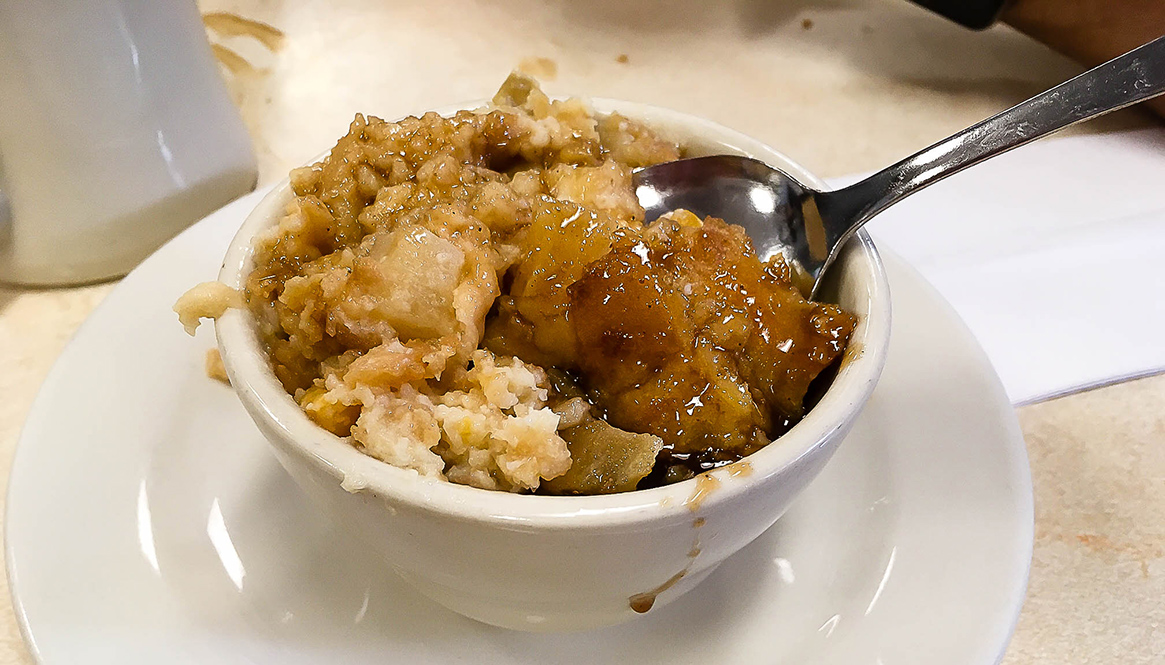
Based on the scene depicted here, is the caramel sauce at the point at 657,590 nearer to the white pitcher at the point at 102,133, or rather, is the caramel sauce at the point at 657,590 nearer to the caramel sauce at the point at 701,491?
the caramel sauce at the point at 701,491

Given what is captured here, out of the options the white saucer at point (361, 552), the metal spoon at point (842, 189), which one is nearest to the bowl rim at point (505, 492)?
the metal spoon at point (842, 189)

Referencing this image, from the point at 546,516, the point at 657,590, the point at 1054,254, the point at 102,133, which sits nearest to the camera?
the point at 546,516

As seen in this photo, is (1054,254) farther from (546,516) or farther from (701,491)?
(546,516)

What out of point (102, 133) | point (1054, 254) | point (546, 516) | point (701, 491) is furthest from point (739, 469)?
point (102, 133)

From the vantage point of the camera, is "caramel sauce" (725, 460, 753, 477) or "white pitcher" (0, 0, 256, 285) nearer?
"caramel sauce" (725, 460, 753, 477)

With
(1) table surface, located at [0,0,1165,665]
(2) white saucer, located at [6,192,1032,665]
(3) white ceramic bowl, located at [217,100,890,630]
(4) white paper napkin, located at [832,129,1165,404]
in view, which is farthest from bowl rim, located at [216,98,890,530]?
(1) table surface, located at [0,0,1165,665]

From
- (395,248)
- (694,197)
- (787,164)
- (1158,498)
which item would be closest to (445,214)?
(395,248)

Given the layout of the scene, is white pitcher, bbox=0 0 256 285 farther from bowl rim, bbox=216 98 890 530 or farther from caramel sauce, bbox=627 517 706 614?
caramel sauce, bbox=627 517 706 614
